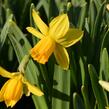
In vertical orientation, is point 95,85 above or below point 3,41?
below

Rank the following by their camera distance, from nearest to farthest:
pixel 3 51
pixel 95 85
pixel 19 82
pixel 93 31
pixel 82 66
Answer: pixel 19 82 < pixel 95 85 < pixel 82 66 < pixel 93 31 < pixel 3 51

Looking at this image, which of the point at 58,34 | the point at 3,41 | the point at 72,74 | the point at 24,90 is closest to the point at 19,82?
the point at 24,90

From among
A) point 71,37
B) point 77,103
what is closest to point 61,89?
point 77,103

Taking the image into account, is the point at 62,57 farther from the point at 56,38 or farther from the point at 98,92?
the point at 98,92

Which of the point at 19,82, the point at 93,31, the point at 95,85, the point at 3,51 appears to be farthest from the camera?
the point at 3,51

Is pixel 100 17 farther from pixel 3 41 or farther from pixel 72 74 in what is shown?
pixel 3 41

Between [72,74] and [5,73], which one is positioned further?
[72,74]

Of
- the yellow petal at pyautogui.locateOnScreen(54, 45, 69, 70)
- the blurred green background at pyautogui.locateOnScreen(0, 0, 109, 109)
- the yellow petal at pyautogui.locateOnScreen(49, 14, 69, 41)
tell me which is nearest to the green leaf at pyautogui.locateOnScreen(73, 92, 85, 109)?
the blurred green background at pyautogui.locateOnScreen(0, 0, 109, 109)
